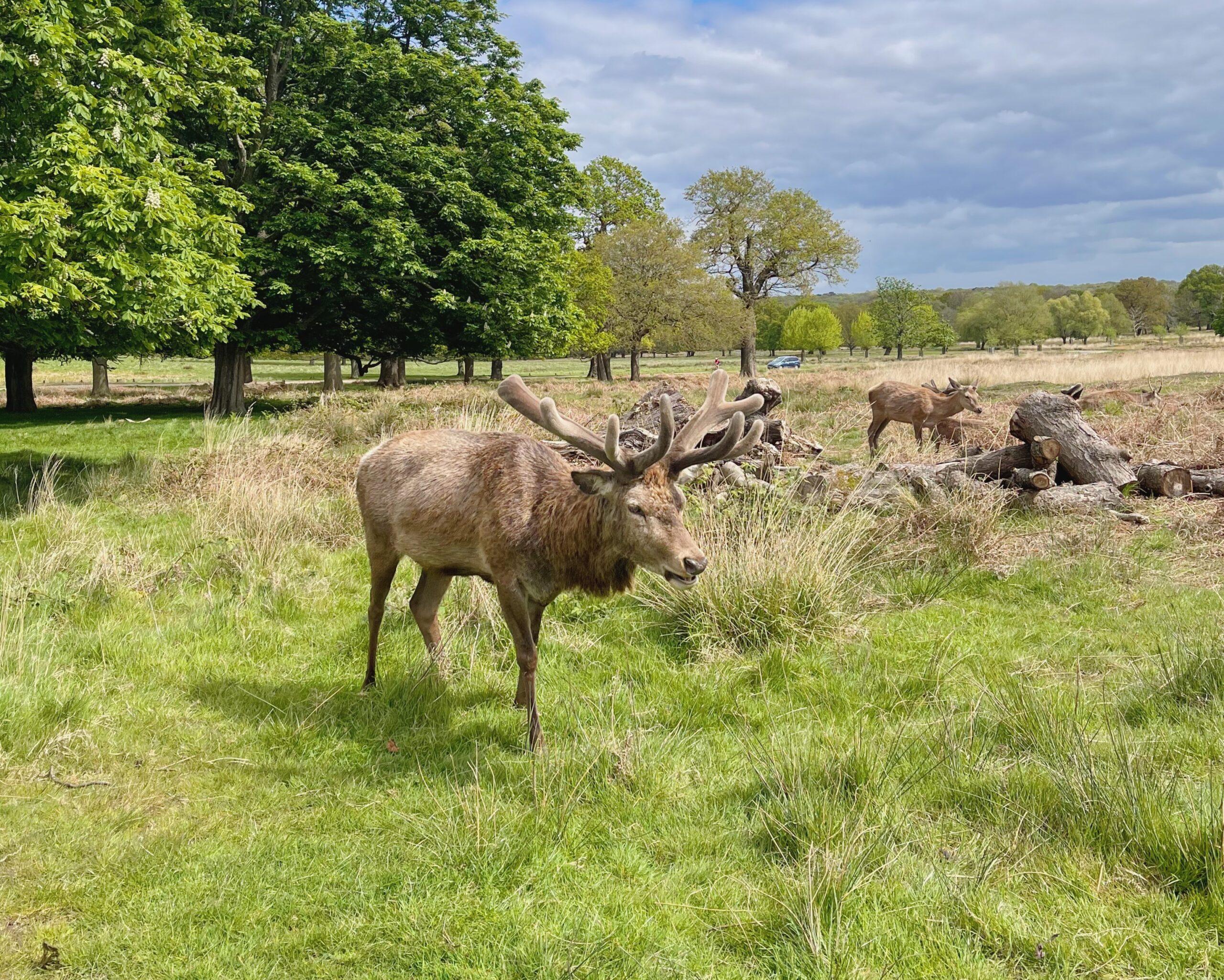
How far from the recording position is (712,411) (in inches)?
186

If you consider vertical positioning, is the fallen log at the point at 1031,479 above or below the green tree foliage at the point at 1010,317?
below

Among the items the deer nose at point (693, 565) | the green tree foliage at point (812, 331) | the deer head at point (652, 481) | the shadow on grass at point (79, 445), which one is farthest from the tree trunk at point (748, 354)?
the deer nose at point (693, 565)

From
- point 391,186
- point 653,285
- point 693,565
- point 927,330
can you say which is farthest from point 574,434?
point 927,330

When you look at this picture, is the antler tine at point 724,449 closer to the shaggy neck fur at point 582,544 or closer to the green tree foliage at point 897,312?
the shaggy neck fur at point 582,544

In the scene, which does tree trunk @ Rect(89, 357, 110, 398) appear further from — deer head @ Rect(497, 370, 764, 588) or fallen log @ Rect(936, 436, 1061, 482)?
deer head @ Rect(497, 370, 764, 588)

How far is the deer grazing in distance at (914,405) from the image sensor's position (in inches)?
535

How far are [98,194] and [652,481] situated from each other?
9.79 m

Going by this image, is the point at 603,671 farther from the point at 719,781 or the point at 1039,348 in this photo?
the point at 1039,348

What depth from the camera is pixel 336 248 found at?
1825cm

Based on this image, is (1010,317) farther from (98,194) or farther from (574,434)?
(574,434)

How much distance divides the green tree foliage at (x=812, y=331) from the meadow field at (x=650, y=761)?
8211cm

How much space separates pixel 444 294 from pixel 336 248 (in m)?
2.84

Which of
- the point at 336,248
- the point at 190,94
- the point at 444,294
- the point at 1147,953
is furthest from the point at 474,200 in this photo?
the point at 1147,953

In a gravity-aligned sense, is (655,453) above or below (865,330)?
below
